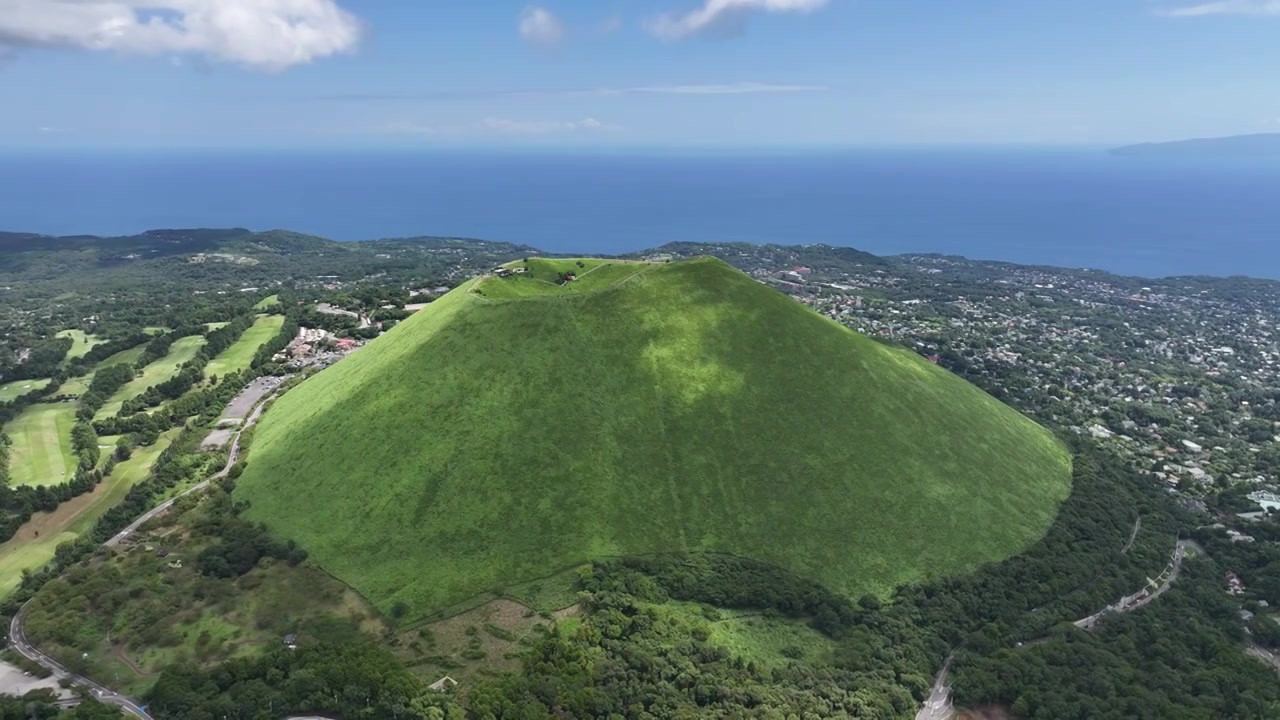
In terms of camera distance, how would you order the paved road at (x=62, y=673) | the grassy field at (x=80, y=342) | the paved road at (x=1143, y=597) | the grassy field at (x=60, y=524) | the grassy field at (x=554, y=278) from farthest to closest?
the grassy field at (x=80, y=342)
the grassy field at (x=554, y=278)
the grassy field at (x=60, y=524)
the paved road at (x=1143, y=597)
the paved road at (x=62, y=673)

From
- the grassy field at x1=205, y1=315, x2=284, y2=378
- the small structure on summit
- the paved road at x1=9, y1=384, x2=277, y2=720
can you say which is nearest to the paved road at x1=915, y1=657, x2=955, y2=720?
the small structure on summit

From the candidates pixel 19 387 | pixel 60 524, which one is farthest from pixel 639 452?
pixel 19 387

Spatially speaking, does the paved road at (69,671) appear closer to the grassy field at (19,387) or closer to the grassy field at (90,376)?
the grassy field at (90,376)

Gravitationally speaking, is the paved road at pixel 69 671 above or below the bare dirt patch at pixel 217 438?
below

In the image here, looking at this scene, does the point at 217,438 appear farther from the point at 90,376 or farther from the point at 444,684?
the point at 444,684

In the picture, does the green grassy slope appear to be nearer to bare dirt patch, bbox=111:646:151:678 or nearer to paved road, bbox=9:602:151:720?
bare dirt patch, bbox=111:646:151:678

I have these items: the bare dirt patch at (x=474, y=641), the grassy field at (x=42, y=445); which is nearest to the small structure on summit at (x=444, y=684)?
the bare dirt patch at (x=474, y=641)
